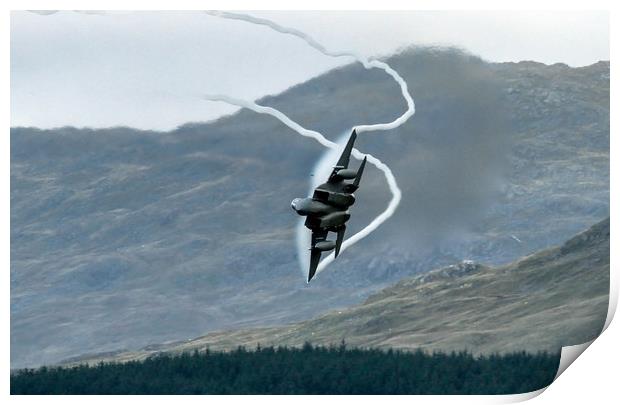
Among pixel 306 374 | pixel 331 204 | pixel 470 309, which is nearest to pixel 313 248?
pixel 331 204

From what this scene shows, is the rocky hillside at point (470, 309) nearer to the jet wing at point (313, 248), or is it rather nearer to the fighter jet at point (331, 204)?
the jet wing at point (313, 248)

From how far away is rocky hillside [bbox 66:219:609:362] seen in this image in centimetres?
16000

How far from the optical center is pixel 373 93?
17150 cm

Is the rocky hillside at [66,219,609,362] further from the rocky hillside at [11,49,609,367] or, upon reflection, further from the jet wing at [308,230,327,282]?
the jet wing at [308,230,327,282]

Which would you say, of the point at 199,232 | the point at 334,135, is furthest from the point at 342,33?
the point at 199,232

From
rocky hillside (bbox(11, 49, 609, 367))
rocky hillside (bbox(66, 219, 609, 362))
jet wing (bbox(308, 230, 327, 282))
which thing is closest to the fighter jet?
jet wing (bbox(308, 230, 327, 282))

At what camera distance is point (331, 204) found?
8750 centimetres

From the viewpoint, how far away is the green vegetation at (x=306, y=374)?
133 metres

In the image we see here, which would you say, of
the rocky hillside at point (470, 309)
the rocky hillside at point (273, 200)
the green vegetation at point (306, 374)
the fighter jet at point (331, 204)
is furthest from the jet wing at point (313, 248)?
the rocky hillside at point (470, 309)

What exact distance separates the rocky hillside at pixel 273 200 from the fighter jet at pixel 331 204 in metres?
49.4

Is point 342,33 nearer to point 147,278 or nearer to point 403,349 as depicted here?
point 403,349

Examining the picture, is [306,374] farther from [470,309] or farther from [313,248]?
[313,248]
